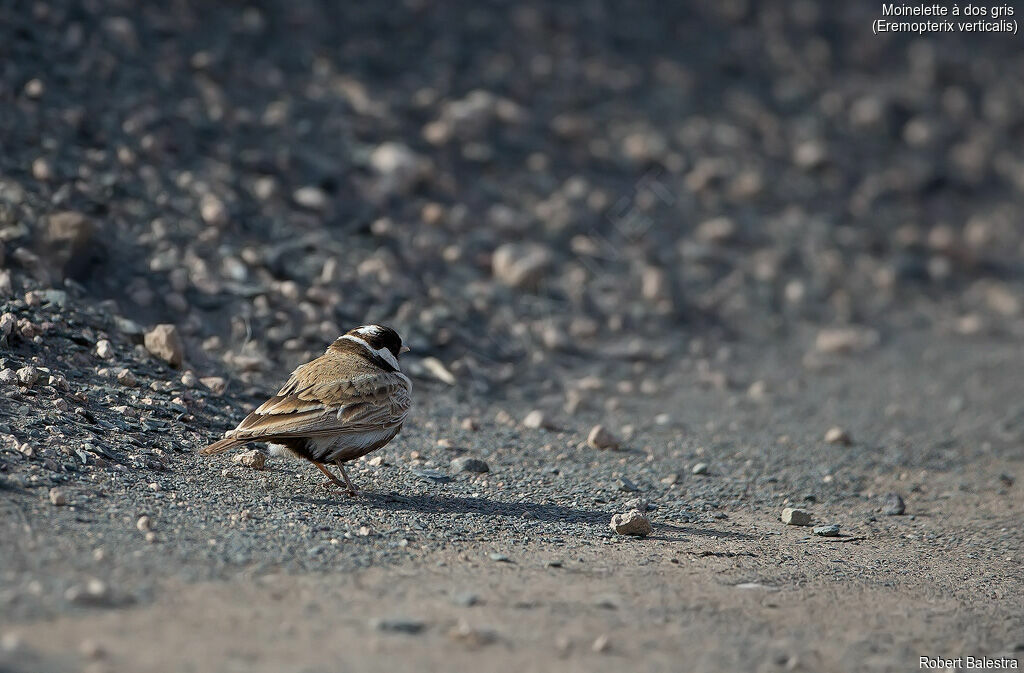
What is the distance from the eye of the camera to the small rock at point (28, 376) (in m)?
6.49

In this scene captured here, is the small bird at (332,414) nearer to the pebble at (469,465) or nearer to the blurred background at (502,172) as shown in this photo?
the pebble at (469,465)

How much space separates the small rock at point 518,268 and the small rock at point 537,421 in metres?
2.26

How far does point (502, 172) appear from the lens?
466 inches

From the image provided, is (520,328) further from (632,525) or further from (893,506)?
(632,525)

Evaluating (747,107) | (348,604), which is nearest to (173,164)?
(348,604)

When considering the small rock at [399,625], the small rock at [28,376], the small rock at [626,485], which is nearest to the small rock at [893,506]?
the small rock at [626,485]

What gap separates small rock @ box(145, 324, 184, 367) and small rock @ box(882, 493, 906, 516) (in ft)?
15.9

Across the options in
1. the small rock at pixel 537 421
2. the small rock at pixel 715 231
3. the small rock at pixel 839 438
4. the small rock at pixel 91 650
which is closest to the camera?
the small rock at pixel 91 650

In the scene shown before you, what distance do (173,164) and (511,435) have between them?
13.6 ft

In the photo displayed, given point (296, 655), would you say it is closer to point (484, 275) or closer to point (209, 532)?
point (209, 532)

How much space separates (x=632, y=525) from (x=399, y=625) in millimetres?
2006

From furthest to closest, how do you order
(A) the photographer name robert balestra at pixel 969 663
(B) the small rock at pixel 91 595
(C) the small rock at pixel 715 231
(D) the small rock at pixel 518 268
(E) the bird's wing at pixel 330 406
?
1. (C) the small rock at pixel 715 231
2. (D) the small rock at pixel 518 268
3. (E) the bird's wing at pixel 330 406
4. (A) the photographer name robert balestra at pixel 969 663
5. (B) the small rock at pixel 91 595

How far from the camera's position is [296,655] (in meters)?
4.32

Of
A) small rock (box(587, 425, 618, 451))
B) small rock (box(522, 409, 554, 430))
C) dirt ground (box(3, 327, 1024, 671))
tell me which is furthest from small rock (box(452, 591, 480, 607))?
small rock (box(522, 409, 554, 430))
